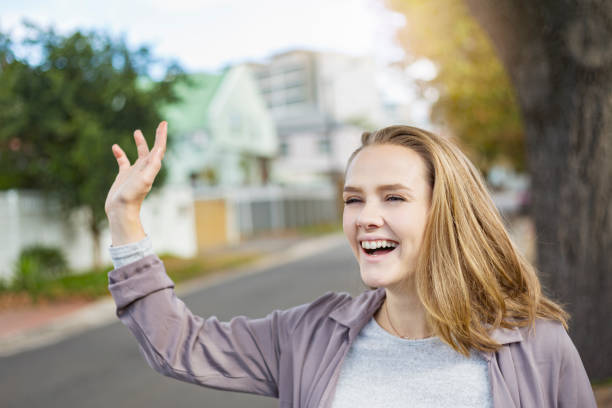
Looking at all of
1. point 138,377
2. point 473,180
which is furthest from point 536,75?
point 138,377

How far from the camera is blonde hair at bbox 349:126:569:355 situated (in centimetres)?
177

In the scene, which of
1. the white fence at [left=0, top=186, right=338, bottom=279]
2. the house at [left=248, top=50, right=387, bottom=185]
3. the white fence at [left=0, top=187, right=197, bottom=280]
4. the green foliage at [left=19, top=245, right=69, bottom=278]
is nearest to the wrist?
the white fence at [left=0, top=186, right=338, bottom=279]

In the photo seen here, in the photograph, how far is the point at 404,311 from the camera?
188cm

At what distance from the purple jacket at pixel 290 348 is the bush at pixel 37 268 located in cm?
1138

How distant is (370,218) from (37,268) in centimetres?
1228

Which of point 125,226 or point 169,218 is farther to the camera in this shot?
point 169,218

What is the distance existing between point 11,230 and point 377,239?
13197 millimetres

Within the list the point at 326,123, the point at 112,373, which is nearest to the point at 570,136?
the point at 112,373

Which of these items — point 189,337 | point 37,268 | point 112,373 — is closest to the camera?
point 189,337

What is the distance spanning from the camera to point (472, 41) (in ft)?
33.5

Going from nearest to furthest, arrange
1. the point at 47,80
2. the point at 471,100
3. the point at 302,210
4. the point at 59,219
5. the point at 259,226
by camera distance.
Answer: the point at 471,100 < the point at 47,80 < the point at 59,219 < the point at 259,226 < the point at 302,210

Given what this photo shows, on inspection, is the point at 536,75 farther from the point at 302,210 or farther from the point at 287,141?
the point at 287,141

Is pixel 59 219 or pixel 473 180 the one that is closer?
pixel 473 180

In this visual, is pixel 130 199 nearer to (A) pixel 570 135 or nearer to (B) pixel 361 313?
(B) pixel 361 313
